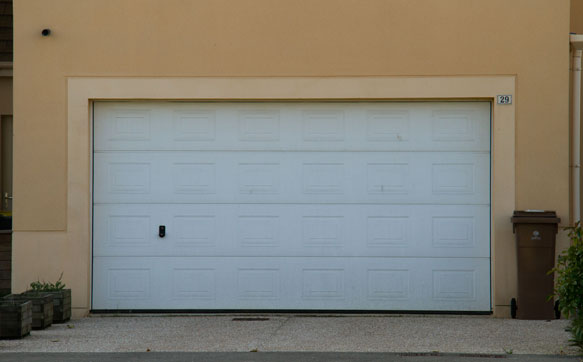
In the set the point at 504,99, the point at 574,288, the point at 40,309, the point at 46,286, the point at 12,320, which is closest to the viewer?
the point at 574,288

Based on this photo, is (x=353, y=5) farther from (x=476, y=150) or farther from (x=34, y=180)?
(x=34, y=180)

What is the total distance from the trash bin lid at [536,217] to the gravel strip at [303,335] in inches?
46.1

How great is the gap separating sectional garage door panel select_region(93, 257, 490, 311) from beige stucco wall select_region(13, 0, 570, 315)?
39cm

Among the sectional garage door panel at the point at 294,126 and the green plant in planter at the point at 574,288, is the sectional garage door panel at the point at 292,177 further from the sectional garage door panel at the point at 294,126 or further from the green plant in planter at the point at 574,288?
the green plant in planter at the point at 574,288

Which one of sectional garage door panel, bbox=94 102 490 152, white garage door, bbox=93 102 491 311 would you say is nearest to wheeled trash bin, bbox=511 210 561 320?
white garage door, bbox=93 102 491 311

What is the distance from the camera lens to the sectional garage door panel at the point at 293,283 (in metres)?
11.8

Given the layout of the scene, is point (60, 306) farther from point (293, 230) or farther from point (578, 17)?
point (578, 17)

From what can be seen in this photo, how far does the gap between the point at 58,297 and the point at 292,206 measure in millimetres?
3043

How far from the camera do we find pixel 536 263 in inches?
445

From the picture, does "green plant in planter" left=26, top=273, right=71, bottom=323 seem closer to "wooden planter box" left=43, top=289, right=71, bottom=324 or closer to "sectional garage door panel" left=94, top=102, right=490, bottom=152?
"wooden planter box" left=43, top=289, right=71, bottom=324

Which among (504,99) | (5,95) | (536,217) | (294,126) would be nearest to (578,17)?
(504,99)

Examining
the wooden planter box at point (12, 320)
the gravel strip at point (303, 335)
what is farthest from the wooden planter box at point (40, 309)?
the wooden planter box at point (12, 320)

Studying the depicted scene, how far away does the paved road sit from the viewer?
8430mm

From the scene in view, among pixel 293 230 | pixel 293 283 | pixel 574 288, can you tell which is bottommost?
pixel 293 283
